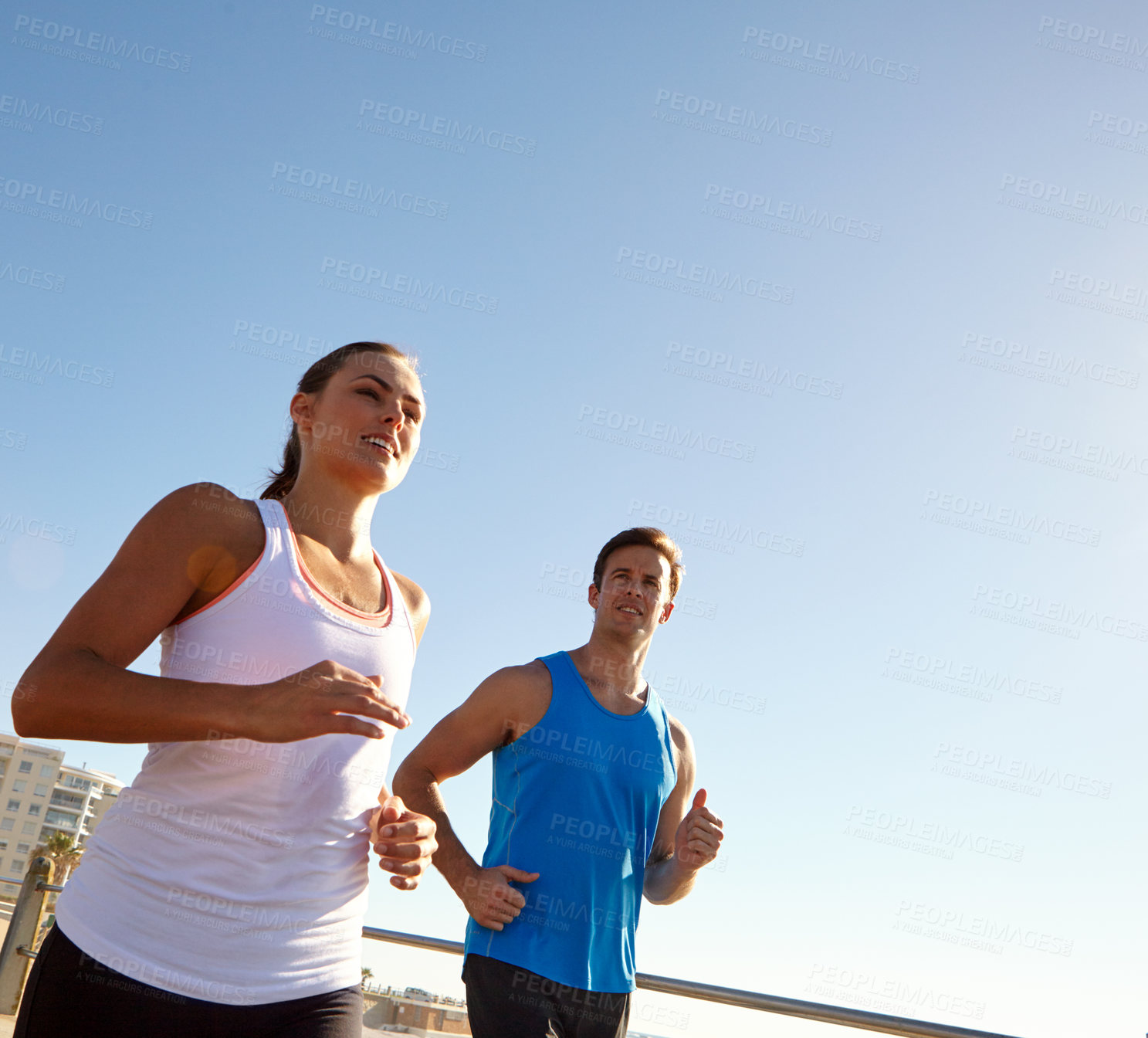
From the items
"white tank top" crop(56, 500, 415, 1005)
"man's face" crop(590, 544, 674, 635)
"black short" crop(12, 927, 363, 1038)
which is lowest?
"black short" crop(12, 927, 363, 1038)

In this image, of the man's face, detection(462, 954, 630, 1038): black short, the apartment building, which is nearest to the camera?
detection(462, 954, 630, 1038): black short

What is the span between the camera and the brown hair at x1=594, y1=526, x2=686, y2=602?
3.18 meters

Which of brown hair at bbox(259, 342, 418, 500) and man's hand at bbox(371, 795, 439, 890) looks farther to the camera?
brown hair at bbox(259, 342, 418, 500)

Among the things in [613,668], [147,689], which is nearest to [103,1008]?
[147,689]

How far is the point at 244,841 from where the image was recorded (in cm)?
140

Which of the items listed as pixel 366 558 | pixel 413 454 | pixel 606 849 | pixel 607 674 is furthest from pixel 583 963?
pixel 413 454

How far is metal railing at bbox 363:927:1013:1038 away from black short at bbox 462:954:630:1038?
0.33 metres

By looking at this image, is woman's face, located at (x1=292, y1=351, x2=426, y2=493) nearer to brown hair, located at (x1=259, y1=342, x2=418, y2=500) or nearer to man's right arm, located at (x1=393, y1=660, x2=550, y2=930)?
brown hair, located at (x1=259, y1=342, x2=418, y2=500)

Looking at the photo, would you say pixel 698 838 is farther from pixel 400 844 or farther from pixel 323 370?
pixel 323 370

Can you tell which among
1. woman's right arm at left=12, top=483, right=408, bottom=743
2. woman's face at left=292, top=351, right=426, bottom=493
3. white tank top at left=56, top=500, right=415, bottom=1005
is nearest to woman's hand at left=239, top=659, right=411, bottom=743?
woman's right arm at left=12, top=483, right=408, bottom=743

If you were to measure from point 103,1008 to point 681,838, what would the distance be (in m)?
1.72

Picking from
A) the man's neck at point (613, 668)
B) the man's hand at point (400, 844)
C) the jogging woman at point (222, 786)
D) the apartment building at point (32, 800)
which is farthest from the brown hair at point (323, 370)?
the apartment building at point (32, 800)

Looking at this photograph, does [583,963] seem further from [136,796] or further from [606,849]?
[136,796]

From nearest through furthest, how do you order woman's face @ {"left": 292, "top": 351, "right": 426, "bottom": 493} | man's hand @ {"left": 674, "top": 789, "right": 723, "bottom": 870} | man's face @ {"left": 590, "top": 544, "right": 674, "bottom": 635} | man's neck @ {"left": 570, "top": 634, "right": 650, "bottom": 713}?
1. woman's face @ {"left": 292, "top": 351, "right": 426, "bottom": 493}
2. man's hand @ {"left": 674, "top": 789, "right": 723, "bottom": 870}
3. man's neck @ {"left": 570, "top": 634, "right": 650, "bottom": 713}
4. man's face @ {"left": 590, "top": 544, "right": 674, "bottom": 635}
